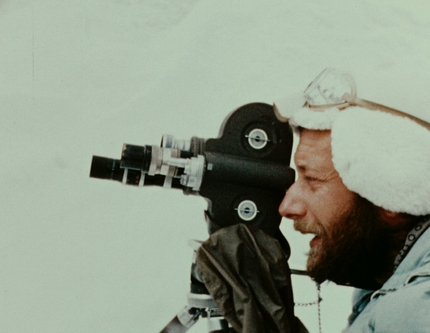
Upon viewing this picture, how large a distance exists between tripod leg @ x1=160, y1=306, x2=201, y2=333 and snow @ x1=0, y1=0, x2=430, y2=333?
424 millimetres

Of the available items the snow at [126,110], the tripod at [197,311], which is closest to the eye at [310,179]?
the tripod at [197,311]

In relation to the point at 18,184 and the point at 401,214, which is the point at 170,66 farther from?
the point at 401,214

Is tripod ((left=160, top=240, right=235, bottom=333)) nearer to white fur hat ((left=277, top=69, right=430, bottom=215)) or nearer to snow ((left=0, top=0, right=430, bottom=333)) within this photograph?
white fur hat ((left=277, top=69, right=430, bottom=215))

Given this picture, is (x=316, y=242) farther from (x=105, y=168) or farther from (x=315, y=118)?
(x=105, y=168)

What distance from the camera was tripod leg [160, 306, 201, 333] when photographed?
95 centimetres

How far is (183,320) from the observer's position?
955 mm

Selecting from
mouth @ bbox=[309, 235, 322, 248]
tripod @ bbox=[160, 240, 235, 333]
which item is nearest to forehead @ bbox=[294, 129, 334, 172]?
mouth @ bbox=[309, 235, 322, 248]

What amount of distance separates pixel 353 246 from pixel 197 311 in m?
0.31

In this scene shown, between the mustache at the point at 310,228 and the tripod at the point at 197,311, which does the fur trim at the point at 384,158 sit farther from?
the tripod at the point at 197,311

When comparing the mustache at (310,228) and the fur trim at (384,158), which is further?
the mustache at (310,228)

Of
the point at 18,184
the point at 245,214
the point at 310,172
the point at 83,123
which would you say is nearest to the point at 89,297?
the point at 18,184

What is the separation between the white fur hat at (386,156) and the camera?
76 centimetres

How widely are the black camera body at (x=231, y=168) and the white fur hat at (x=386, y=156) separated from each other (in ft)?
0.47

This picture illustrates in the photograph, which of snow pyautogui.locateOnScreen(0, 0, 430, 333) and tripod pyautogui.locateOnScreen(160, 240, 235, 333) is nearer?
tripod pyautogui.locateOnScreen(160, 240, 235, 333)
